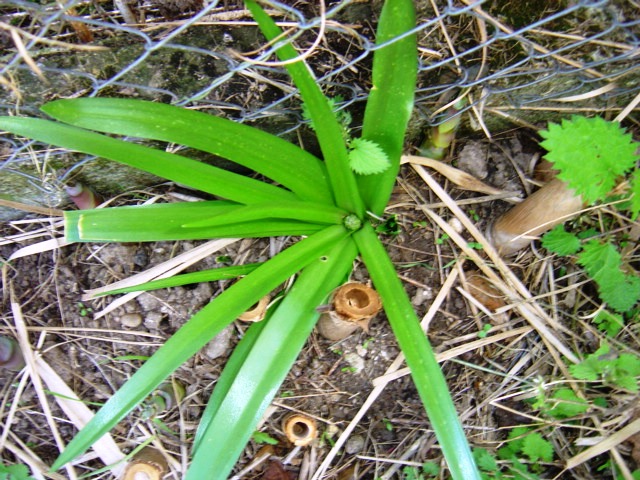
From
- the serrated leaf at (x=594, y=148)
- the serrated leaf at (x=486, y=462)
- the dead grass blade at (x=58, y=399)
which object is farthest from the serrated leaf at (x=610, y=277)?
the dead grass blade at (x=58, y=399)

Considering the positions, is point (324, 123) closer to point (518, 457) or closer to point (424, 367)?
point (424, 367)

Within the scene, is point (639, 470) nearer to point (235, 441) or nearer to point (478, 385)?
point (478, 385)

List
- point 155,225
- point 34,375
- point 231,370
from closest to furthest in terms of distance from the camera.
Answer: point 155,225
point 231,370
point 34,375

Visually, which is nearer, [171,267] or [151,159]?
[151,159]

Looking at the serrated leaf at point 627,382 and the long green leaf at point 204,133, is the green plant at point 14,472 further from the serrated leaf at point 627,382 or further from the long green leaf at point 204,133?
the serrated leaf at point 627,382

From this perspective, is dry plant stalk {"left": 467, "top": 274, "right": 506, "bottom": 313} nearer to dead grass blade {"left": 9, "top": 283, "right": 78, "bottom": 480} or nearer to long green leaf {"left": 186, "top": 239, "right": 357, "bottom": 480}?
long green leaf {"left": 186, "top": 239, "right": 357, "bottom": 480}

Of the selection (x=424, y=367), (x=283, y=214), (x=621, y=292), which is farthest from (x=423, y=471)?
(x=283, y=214)

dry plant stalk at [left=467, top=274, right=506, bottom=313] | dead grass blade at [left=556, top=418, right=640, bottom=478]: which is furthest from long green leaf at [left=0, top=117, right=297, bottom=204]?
dead grass blade at [left=556, top=418, right=640, bottom=478]
